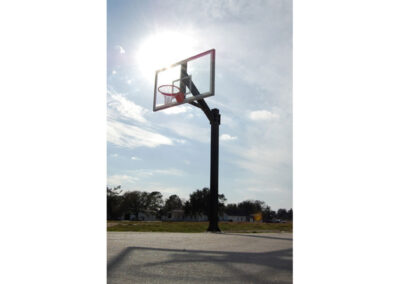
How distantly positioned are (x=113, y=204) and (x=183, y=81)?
57.2ft

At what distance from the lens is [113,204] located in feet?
67.5

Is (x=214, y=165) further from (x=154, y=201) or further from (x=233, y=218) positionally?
(x=233, y=218)

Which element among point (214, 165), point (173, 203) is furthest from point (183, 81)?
point (173, 203)

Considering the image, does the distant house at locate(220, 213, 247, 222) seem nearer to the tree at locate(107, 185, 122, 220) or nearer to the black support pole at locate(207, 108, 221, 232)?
the tree at locate(107, 185, 122, 220)

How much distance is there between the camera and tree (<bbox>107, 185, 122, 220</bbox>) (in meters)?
20.3

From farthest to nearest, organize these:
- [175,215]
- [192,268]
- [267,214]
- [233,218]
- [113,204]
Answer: [233,218] → [267,214] → [175,215] → [113,204] → [192,268]

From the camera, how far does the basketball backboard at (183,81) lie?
15.0 feet

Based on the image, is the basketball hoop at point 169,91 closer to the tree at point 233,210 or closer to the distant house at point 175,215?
the distant house at point 175,215

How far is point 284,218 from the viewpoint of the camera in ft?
88.3

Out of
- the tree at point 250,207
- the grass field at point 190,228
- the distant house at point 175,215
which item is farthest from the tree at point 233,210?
the grass field at point 190,228

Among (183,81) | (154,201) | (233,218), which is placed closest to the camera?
(183,81)
